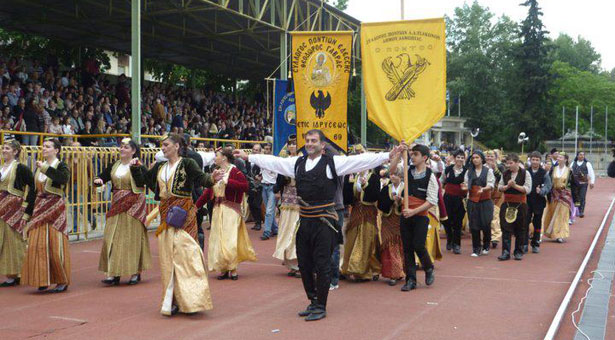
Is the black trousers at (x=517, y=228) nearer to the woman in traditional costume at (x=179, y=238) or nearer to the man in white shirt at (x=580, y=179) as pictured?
the woman in traditional costume at (x=179, y=238)

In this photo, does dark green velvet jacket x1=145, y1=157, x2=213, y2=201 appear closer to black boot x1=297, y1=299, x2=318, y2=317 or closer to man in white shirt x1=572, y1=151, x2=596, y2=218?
black boot x1=297, y1=299, x2=318, y2=317

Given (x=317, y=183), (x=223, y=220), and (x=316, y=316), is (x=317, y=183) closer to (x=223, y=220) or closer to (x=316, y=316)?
(x=316, y=316)

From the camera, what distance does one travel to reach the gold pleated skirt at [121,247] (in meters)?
8.25

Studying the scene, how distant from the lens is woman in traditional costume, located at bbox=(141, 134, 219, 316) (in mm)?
6582

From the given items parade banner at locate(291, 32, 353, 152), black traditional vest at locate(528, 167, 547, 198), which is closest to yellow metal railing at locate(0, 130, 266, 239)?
parade banner at locate(291, 32, 353, 152)

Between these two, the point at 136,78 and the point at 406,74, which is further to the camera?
the point at 136,78

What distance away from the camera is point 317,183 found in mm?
6641

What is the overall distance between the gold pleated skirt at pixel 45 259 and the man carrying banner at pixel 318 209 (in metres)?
3.15

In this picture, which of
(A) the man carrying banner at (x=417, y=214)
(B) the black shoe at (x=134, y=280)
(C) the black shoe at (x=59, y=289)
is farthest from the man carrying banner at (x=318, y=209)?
(C) the black shoe at (x=59, y=289)

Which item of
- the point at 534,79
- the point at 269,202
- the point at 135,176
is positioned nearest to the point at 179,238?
the point at 135,176

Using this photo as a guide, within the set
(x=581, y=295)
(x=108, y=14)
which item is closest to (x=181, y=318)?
(x=581, y=295)

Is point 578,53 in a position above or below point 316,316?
above

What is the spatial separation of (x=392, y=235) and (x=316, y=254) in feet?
7.39

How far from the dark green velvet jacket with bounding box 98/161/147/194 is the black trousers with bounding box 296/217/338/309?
2.44 m
